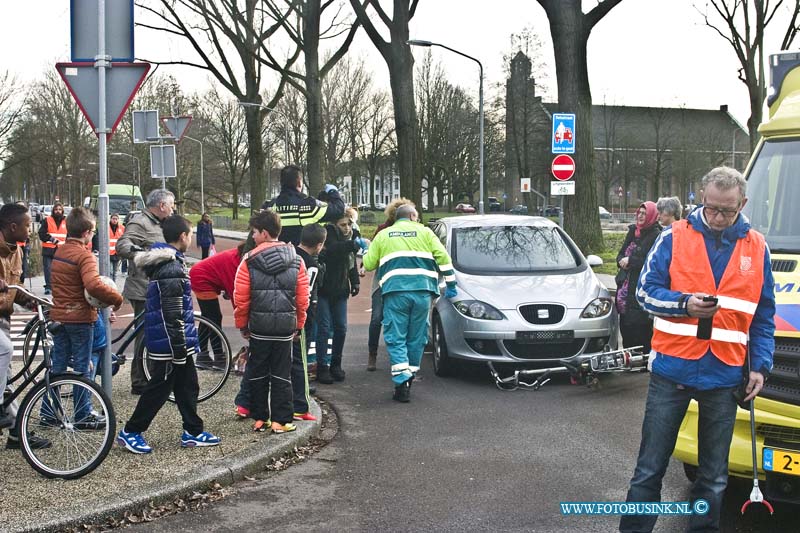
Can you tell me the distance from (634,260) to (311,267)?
341 cm

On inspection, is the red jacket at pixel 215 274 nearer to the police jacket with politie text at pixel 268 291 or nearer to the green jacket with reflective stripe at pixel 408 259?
the green jacket with reflective stripe at pixel 408 259

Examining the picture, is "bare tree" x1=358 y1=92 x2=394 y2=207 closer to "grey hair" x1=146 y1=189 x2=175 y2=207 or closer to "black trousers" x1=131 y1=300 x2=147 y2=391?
"grey hair" x1=146 y1=189 x2=175 y2=207

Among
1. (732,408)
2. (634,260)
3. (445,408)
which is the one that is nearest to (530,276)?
(634,260)

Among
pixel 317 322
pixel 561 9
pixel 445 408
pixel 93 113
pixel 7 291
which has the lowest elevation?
pixel 445 408

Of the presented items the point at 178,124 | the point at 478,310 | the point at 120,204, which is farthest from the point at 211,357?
the point at 120,204

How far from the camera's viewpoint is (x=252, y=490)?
559 centimetres

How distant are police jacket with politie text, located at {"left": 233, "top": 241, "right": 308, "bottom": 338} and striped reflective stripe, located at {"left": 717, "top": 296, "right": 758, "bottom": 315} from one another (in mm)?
3417

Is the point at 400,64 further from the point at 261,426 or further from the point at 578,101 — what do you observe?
the point at 261,426

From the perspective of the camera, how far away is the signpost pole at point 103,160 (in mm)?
6715

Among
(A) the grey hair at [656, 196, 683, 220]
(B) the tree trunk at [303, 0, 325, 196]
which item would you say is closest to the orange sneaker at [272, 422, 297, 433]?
(A) the grey hair at [656, 196, 683, 220]

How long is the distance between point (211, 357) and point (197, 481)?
294cm

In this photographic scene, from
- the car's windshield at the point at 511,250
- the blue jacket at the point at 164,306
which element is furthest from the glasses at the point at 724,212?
the car's windshield at the point at 511,250

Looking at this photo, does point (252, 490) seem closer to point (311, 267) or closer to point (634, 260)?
point (311, 267)

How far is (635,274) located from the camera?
29.2ft
